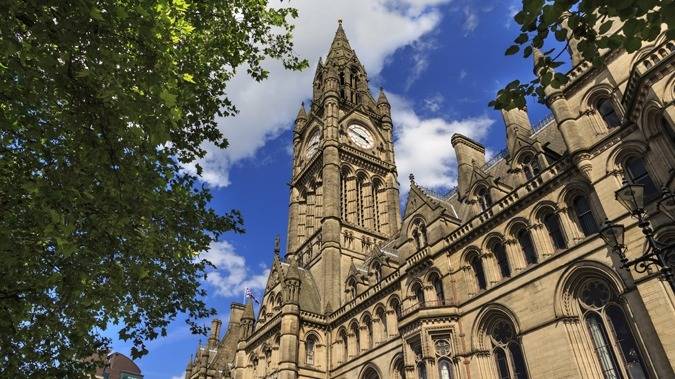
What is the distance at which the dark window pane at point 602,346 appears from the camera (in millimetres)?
15789

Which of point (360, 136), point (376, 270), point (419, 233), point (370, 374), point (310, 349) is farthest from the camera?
point (360, 136)

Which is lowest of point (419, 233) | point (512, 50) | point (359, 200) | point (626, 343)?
point (626, 343)

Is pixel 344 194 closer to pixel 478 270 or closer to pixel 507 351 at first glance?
pixel 478 270

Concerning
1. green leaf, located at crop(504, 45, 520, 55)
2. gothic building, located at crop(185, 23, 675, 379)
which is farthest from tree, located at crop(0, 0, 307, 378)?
gothic building, located at crop(185, 23, 675, 379)

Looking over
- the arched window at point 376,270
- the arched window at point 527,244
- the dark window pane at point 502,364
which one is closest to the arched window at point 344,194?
the arched window at point 376,270

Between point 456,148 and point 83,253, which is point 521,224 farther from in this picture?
point 83,253

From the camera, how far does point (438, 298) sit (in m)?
23.4

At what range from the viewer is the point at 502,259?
20.9 m

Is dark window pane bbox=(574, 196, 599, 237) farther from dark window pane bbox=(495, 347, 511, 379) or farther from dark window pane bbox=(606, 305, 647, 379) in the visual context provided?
dark window pane bbox=(495, 347, 511, 379)

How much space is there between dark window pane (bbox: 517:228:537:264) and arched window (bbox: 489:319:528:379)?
2861 mm

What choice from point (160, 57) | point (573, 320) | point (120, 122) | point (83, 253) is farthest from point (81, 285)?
point (573, 320)

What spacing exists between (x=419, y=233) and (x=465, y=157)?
230 inches

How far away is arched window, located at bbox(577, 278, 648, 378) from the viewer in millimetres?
15281

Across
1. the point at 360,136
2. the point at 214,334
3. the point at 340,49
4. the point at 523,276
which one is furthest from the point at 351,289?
the point at 340,49
